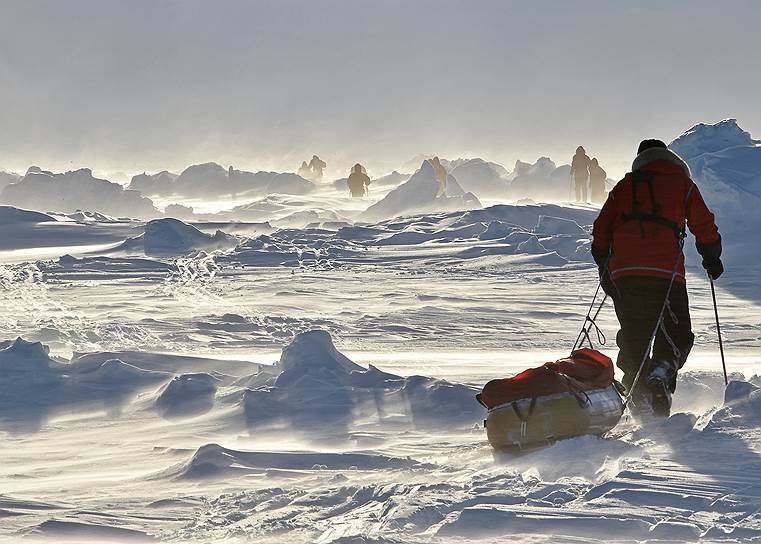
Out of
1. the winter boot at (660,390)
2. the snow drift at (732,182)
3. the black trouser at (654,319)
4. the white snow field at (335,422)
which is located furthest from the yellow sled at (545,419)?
the snow drift at (732,182)

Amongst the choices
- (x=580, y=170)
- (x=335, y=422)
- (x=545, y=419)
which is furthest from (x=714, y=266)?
(x=580, y=170)

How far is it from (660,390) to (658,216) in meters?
0.86

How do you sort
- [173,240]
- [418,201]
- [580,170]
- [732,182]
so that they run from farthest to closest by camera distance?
1. [580,170]
2. [418,201]
3. [173,240]
4. [732,182]

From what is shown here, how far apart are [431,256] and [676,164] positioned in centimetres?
1517

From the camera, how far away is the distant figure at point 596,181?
36.4 metres

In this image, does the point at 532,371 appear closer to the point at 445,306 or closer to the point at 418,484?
the point at 418,484

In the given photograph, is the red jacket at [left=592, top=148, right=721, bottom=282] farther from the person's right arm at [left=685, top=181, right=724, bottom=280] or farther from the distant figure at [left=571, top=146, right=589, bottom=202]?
the distant figure at [left=571, top=146, right=589, bottom=202]

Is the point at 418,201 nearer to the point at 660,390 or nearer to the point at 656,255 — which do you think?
the point at 656,255

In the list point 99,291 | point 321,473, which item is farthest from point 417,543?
point 99,291

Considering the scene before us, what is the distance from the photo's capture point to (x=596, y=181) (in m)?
36.8

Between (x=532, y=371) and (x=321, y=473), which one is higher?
(x=532, y=371)

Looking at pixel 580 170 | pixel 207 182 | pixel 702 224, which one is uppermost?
pixel 207 182

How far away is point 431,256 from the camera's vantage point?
2042cm

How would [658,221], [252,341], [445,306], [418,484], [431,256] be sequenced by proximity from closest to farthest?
[418,484] → [658,221] → [252,341] → [445,306] → [431,256]
